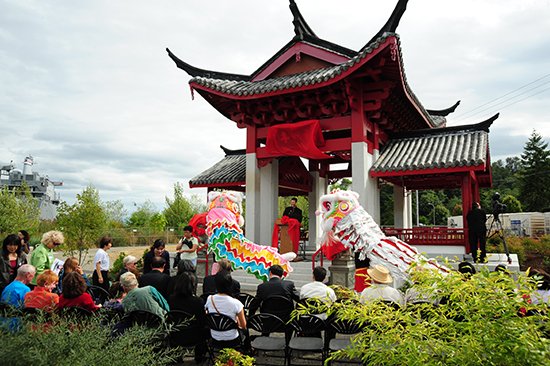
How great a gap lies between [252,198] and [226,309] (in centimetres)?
654

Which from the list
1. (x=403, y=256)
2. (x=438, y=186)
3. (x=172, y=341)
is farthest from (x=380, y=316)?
(x=438, y=186)

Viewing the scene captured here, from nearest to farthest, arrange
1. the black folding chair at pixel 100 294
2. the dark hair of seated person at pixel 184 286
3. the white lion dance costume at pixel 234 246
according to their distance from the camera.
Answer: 1. the dark hair of seated person at pixel 184 286
2. the black folding chair at pixel 100 294
3. the white lion dance costume at pixel 234 246

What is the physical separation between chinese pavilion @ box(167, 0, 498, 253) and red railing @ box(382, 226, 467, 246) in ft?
0.20

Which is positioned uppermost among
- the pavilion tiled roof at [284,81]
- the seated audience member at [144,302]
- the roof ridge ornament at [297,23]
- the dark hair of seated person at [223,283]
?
the roof ridge ornament at [297,23]

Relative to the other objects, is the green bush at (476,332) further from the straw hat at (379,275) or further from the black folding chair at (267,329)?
the straw hat at (379,275)

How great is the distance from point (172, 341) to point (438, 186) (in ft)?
38.5

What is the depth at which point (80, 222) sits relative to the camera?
12852 millimetres

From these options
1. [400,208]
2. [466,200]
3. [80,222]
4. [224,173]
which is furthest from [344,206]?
[80,222]

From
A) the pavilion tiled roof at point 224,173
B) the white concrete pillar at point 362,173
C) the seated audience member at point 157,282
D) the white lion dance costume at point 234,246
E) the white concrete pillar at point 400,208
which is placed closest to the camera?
the seated audience member at point 157,282

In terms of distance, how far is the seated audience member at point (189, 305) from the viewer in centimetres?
405

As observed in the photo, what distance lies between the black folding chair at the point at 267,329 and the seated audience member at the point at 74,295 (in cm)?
159

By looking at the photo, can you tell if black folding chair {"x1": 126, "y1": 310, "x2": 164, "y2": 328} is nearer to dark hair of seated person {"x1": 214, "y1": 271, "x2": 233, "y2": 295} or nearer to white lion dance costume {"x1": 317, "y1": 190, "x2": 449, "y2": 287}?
dark hair of seated person {"x1": 214, "y1": 271, "x2": 233, "y2": 295}

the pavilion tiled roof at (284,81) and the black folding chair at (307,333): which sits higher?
the pavilion tiled roof at (284,81)

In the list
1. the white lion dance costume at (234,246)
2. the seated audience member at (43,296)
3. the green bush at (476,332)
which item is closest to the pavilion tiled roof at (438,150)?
the white lion dance costume at (234,246)
